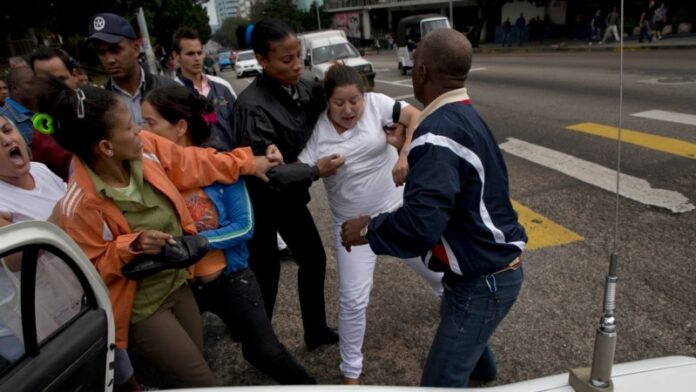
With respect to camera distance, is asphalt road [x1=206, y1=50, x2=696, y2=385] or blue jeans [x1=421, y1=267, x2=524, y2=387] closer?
blue jeans [x1=421, y1=267, x2=524, y2=387]

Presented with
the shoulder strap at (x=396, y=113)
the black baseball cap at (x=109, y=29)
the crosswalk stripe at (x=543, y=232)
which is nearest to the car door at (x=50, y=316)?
the shoulder strap at (x=396, y=113)

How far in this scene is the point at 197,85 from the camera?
4.13m

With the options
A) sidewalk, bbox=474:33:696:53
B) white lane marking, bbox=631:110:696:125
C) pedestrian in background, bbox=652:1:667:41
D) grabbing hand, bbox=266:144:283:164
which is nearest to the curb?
sidewalk, bbox=474:33:696:53

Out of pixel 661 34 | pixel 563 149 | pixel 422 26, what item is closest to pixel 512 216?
pixel 563 149

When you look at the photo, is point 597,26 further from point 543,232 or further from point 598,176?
point 543,232

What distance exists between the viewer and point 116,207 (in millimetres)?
1914

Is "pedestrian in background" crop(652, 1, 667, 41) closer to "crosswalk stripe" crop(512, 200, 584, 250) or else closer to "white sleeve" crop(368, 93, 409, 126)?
"crosswalk stripe" crop(512, 200, 584, 250)

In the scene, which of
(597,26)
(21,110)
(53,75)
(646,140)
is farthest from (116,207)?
(597,26)

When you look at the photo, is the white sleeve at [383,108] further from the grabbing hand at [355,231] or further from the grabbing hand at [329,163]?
the grabbing hand at [355,231]

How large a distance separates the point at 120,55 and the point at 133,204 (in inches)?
73.8

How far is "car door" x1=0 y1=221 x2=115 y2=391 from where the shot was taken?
1280mm

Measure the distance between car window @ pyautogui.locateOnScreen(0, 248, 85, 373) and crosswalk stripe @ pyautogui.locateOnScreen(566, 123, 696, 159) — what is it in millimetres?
6594

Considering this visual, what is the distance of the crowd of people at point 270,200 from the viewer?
175cm

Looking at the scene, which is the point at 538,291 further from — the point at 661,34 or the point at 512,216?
the point at 661,34
